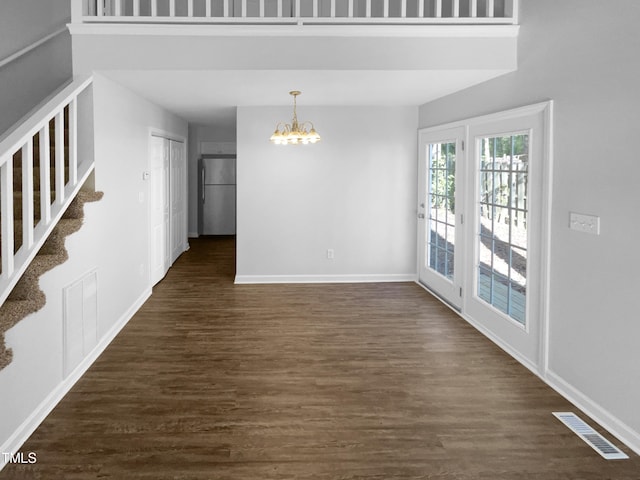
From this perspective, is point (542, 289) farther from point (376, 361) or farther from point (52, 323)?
point (52, 323)

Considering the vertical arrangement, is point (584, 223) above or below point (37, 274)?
above

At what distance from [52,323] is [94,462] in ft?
3.28

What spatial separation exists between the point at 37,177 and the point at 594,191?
3689mm

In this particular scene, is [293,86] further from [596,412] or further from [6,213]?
[596,412]

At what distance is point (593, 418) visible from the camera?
315 centimetres

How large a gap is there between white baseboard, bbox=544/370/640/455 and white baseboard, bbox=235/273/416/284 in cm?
338

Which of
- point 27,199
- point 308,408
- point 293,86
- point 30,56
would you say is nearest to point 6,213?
point 27,199

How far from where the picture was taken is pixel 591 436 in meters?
2.95

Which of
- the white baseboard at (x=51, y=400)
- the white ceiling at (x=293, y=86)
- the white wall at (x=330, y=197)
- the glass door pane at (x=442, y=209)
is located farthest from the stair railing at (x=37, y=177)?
the glass door pane at (x=442, y=209)

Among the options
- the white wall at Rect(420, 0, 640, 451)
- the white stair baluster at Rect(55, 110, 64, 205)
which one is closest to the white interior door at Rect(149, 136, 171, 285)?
the white stair baluster at Rect(55, 110, 64, 205)

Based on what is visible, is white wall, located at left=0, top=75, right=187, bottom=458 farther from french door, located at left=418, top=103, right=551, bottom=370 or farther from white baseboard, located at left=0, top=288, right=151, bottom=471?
french door, located at left=418, top=103, right=551, bottom=370

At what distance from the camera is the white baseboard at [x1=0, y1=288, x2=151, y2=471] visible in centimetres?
277

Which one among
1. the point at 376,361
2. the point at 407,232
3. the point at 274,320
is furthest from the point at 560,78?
the point at 407,232

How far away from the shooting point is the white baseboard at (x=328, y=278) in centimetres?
697
